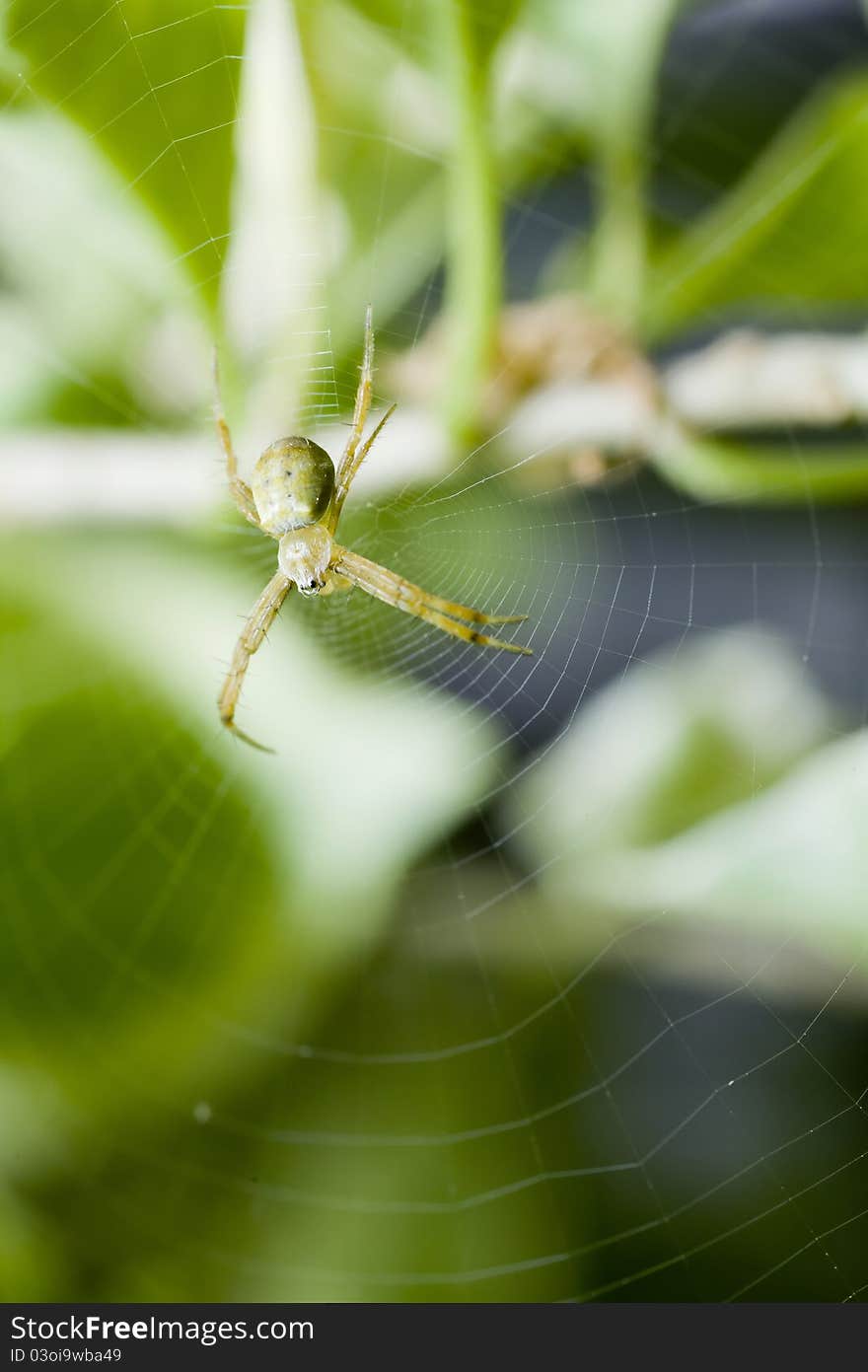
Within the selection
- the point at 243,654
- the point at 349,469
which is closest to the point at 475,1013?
the point at 243,654

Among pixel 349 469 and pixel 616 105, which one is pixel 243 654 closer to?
pixel 349 469

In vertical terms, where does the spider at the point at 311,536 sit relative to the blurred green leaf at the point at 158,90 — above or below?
above

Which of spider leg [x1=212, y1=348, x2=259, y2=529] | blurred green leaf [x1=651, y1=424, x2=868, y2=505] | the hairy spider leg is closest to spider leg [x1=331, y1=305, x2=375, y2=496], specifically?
the hairy spider leg

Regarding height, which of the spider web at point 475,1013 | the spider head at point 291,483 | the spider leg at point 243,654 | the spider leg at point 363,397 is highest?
the spider head at point 291,483

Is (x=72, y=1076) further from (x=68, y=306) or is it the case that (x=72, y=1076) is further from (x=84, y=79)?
(x=84, y=79)

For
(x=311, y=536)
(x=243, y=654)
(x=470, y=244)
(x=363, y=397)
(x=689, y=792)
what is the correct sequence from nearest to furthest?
(x=470, y=244), (x=689, y=792), (x=363, y=397), (x=243, y=654), (x=311, y=536)

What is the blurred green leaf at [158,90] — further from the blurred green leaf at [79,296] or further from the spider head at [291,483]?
the spider head at [291,483]

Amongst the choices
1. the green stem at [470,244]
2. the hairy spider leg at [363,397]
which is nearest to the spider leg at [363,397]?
the hairy spider leg at [363,397]

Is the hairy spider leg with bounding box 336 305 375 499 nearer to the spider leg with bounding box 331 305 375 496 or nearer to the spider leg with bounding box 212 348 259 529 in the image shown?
the spider leg with bounding box 331 305 375 496
